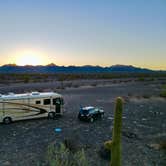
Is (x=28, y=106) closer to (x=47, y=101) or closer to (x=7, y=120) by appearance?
(x=47, y=101)

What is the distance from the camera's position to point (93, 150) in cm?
1394

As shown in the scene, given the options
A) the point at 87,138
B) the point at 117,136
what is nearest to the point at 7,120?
the point at 87,138

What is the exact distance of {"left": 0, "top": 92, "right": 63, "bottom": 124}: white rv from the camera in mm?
19984

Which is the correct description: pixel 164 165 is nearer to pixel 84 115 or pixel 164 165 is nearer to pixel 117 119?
pixel 117 119

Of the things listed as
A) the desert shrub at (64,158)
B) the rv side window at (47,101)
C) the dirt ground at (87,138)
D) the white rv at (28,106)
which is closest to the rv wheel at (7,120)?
the white rv at (28,106)

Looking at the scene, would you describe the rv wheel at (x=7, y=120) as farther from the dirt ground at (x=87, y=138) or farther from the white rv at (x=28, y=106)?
the dirt ground at (x=87, y=138)

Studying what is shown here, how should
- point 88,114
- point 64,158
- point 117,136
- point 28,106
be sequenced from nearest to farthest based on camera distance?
point 117,136
point 64,158
point 88,114
point 28,106

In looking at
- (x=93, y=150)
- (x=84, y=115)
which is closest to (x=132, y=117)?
(x=84, y=115)

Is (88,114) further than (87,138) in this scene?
Yes

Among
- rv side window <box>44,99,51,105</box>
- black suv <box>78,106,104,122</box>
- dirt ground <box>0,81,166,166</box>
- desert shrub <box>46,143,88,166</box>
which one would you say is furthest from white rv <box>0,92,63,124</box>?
desert shrub <box>46,143,88,166</box>

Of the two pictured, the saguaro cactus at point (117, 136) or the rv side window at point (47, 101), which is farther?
the rv side window at point (47, 101)

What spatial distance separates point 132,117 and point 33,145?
1168cm

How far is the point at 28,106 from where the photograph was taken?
20703 mm

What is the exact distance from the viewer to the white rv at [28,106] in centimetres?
1998
